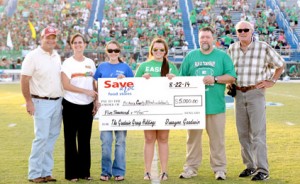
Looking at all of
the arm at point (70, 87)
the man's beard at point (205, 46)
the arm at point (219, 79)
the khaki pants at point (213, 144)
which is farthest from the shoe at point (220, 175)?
the arm at point (70, 87)

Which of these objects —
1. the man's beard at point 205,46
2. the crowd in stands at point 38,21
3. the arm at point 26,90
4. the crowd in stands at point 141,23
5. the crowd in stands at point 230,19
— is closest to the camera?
the arm at point 26,90

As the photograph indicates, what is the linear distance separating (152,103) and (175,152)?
7.64 feet

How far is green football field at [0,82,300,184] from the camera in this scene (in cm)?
826

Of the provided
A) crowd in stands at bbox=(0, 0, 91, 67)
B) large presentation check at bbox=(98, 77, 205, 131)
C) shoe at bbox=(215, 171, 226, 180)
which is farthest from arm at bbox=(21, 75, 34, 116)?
crowd in stands at bbox=(0, 0, 91, 67)

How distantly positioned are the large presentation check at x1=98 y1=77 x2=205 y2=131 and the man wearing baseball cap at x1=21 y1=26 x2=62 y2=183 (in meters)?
0.59

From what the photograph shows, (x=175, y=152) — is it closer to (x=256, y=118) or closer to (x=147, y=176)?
(x=147, y=176)

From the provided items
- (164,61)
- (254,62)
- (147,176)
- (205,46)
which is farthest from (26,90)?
(254,62)

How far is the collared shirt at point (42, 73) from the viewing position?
7758 millimetres

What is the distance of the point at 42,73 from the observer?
25.5 ft

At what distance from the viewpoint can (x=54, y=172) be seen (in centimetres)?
862

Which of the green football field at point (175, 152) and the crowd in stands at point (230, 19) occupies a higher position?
the crowd in stands at point (230, 19)

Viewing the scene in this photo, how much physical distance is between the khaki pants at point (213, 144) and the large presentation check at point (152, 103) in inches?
6.9

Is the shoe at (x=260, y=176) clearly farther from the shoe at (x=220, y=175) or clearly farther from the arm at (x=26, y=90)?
the arm at (x=26, y=90)

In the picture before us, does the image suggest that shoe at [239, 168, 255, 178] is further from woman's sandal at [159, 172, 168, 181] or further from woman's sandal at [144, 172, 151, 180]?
woman's sandal at [144, 172, 151, 180]
